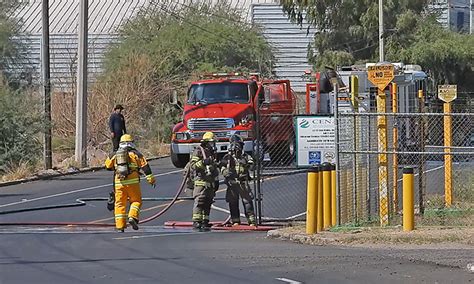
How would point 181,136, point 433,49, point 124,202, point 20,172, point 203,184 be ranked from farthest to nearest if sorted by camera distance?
point 433,49
point 20,172
point 181,136
point 203,184
point 124,202

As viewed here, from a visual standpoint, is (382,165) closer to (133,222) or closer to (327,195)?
(327,195)

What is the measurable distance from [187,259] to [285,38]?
4659 cm

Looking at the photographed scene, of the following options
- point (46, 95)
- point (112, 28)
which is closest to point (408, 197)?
point (46, 95)

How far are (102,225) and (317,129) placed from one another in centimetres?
421

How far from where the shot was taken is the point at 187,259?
538 inches

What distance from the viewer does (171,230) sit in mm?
17828

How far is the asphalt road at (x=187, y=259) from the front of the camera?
1196 cm

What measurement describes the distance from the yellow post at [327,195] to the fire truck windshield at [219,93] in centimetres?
1158

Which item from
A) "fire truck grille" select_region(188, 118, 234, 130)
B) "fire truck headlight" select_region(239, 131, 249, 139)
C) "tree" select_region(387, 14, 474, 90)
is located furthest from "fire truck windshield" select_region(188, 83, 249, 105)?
"tree" select_region(387, 14, 474, 90)

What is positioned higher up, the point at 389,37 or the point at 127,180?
the point at 389,37

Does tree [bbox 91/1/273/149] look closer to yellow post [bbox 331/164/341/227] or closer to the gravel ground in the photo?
yellow post [bbox 331/164/341/227]

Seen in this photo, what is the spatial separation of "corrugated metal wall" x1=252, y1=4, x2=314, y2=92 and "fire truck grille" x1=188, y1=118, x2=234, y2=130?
30410mm

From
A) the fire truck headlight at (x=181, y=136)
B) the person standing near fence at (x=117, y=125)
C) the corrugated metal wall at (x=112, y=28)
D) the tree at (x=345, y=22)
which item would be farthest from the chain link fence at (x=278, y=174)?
the corrugated metal wall at (x=112, y=28)

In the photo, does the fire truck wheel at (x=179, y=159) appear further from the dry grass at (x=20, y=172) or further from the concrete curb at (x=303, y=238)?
the concrete curb at (x=303, y=238)
